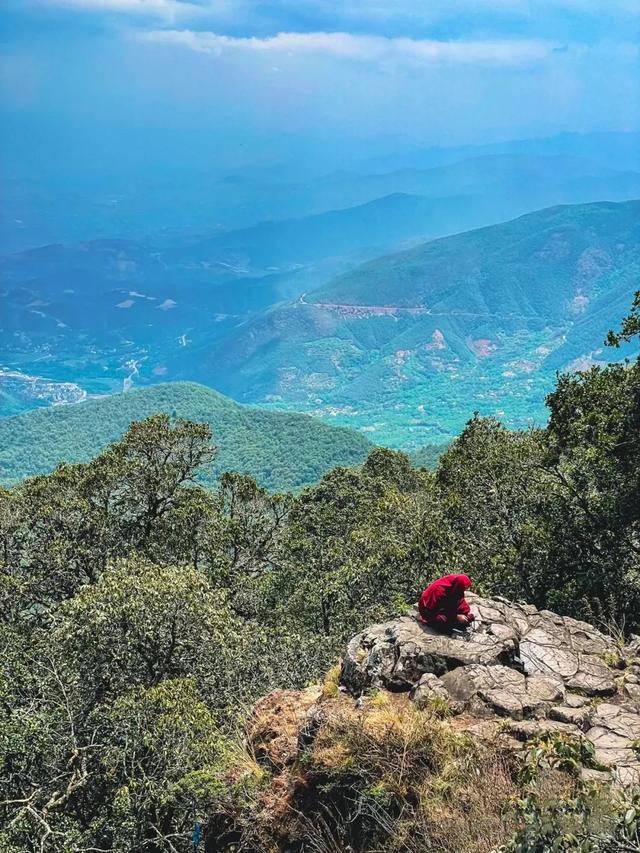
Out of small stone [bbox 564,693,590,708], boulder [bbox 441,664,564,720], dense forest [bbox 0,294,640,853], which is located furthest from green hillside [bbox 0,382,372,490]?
small stone [bbox 564,693,590,708]

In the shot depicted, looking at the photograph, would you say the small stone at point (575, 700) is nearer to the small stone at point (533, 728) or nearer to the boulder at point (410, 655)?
the small stone at point (533, 728)

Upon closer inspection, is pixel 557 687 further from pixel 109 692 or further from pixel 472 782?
pixel 109 692

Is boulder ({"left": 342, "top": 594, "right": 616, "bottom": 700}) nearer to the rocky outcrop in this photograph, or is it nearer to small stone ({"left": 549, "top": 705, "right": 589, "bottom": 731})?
the rocky outcrop

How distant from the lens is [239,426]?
150 metres

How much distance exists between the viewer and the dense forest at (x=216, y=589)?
11781mm

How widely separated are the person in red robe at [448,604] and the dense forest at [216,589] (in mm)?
2881

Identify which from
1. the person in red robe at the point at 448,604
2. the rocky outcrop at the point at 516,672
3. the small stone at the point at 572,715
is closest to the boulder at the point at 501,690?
the rocky outcrop at the point at 516,672

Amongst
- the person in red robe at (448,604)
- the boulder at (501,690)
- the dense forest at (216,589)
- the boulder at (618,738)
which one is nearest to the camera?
the boulder at (618,738)

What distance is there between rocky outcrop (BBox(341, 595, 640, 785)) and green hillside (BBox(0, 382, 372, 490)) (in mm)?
97634

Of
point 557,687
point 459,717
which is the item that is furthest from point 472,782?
point 557,687

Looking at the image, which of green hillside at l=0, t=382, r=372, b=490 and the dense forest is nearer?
the dense forest

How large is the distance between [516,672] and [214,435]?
5534 inches

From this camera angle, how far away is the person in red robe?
11.5m

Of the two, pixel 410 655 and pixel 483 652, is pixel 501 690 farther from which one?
pixel 410 655
